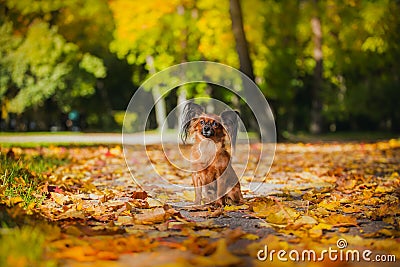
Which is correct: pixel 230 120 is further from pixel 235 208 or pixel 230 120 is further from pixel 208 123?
pixel 235 208

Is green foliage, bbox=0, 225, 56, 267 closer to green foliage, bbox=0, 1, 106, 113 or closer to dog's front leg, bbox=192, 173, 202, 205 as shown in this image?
dog's front leg, bbox=192, 173, 202, 205

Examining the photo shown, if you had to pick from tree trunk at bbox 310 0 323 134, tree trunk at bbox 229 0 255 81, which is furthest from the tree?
tree trunk at bbox 310 0 323 134

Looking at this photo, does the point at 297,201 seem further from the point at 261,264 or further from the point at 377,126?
the point at 377,126

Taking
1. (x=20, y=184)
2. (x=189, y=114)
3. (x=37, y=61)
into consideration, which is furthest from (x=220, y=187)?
(x=37, y=61)

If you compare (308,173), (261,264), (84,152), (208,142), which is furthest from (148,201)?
(84,152)

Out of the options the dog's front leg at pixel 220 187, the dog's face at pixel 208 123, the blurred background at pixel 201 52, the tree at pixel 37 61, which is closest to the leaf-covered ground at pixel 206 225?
the dog's front leg at pixel 220 187

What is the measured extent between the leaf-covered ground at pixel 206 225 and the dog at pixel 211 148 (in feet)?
0.67

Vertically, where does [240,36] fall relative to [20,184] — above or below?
above

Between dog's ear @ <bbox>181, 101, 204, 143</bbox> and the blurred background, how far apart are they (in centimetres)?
1106

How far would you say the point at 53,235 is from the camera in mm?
3447

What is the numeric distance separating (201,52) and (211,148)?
1630 centimetres

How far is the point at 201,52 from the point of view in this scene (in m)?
20.9

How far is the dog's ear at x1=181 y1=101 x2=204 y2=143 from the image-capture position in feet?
16.3

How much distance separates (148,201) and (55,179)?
1.84m
